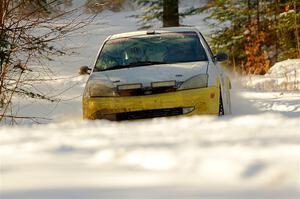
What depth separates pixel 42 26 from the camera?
7473mm

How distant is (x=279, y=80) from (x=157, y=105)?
7.41m

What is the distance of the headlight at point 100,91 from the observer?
21.1 ft

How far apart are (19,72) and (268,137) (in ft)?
19.2

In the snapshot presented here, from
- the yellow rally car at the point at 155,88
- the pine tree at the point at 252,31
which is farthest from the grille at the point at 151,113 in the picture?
the pine tree at the point at 252,31

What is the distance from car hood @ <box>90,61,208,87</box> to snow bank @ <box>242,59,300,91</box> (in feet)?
17.7

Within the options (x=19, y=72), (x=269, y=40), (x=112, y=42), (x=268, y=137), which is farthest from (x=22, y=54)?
(x=269, y=40)

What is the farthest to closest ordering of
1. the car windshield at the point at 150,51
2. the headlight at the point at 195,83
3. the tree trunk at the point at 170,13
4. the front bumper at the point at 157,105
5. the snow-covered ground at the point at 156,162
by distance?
the tree trunk at the point at 170,13
the car windshield at the point at 150,51
the headlight at the point at 195,83
the front bumper at the point at 157,105
the snow-covered ground at the point at 156,162

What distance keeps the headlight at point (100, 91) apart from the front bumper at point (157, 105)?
0.07 meters

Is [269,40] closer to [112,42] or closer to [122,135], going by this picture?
[112,42]

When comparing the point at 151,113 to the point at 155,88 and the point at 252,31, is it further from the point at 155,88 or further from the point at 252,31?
the point at 252,31

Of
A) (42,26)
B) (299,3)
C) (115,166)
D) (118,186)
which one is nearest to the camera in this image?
(118,186)

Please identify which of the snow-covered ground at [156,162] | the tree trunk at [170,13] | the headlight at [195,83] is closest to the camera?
the snow-covered ground at [156,162]

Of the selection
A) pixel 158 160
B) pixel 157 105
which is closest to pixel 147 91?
pixel 157 105

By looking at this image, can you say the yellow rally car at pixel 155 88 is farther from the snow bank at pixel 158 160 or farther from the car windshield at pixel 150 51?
the snow bank at pixel 158 160
